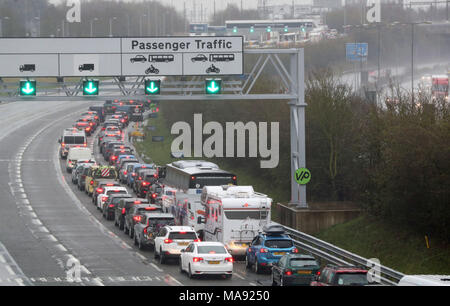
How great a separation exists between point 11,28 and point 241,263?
12473cm

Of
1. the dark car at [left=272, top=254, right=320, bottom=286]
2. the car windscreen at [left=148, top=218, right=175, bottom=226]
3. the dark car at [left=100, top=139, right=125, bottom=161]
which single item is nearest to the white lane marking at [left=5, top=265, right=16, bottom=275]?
the car windscreen at [left=148, top=218, right=175, bottom=226]

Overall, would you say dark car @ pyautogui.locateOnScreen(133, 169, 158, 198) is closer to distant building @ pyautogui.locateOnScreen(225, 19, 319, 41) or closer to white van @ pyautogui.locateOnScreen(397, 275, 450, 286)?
white van @ pyautogui.locateOnScreen(397, 275, 450, 286)

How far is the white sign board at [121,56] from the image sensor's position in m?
38.4

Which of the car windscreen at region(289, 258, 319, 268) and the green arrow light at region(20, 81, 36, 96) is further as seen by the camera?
the green arrow light at region(20, 81, 36, 96)

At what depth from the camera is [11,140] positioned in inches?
3529

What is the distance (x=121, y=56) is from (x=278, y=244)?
12.0 metres

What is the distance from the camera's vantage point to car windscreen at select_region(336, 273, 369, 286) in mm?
22594

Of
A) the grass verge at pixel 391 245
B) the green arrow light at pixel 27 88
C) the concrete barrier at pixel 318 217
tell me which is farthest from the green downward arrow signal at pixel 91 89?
the grass verge at pixel 391 245

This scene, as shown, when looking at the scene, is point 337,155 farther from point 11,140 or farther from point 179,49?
point 11,140

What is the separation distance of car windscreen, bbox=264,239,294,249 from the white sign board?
32.8 feet

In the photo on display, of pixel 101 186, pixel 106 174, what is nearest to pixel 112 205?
pixel 101 186

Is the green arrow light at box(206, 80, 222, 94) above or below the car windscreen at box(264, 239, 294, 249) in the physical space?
above

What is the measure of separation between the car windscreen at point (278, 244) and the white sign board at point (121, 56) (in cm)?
999
